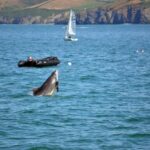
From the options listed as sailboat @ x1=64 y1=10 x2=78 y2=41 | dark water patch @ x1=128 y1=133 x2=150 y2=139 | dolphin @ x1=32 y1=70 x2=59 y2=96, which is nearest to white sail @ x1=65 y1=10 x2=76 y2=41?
sailboat @ x1=64 y1=10 x2=78 y2=41

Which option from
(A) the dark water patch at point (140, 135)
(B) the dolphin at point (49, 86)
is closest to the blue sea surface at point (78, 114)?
(A) the dark water patch at point (140, 135)

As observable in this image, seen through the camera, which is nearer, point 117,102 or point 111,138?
point 111,138

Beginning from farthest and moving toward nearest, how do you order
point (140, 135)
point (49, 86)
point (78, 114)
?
point (49, 86) → point (78, 114) → point (140, 135)

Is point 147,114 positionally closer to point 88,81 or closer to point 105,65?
point 88,81

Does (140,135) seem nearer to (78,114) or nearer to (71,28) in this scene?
(78,114)

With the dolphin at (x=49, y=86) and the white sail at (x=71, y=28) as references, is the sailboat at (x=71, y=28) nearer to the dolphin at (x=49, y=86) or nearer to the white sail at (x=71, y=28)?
the white sail at (x=71, y=28)

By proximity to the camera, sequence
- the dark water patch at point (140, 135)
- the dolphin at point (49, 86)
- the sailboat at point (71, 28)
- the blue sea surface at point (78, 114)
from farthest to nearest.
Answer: the sailboat at point (71, 28), the dolphin at point (49, 86), the dark water patch at point (140, 135), the blue sea surface at point (78, 114)

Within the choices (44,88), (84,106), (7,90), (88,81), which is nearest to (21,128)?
(84,106)

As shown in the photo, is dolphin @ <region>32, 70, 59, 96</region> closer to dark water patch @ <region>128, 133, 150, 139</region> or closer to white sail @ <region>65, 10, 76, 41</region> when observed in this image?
dark water patch @ <region>128, 133, 150, 139</region>

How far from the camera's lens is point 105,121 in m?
37.3

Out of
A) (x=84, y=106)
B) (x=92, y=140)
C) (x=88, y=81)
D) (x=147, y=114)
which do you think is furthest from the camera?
(x=88, y=81)

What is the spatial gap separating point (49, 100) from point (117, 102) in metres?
3.99

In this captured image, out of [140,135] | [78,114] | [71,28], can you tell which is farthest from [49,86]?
[71,28]

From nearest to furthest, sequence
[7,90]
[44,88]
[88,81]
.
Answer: [44,88]
[7,90]
[88,81]
